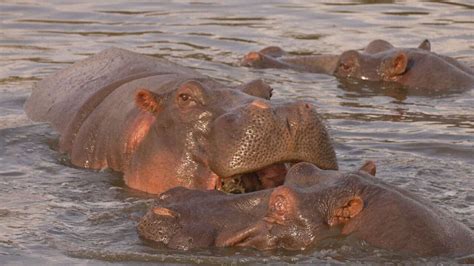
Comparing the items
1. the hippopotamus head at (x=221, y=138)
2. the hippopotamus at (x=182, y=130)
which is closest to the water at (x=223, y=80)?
the hippopotamus at (x=182, y=130)

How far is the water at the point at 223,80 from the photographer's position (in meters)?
6.75

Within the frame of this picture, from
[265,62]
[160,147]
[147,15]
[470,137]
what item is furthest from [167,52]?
[160,147]

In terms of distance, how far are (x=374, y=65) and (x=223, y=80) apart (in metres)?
1.55

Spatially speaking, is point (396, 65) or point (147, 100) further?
point (396, 65)

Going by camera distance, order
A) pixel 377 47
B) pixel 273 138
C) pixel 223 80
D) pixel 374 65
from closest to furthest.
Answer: pixel 273 138
pixel 223 80
pixel 374 65
pixel 377 47

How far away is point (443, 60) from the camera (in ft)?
40.2

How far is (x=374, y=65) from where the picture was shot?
12547mm

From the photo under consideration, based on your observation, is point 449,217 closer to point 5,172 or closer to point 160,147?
point 160,147

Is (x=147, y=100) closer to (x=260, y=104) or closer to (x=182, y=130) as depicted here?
(x=182, y=130)

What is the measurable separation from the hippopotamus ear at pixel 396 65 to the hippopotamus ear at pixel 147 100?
4.76 m

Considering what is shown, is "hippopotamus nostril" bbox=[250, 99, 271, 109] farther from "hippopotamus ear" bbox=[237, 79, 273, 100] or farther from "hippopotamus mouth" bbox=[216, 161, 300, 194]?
"hippopotamus ear" bbox=[237, 79, 273, 100]

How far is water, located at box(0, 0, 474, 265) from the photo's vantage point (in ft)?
22.1

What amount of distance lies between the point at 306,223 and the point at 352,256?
27cm

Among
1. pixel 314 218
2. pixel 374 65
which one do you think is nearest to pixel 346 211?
pixel 314 218
